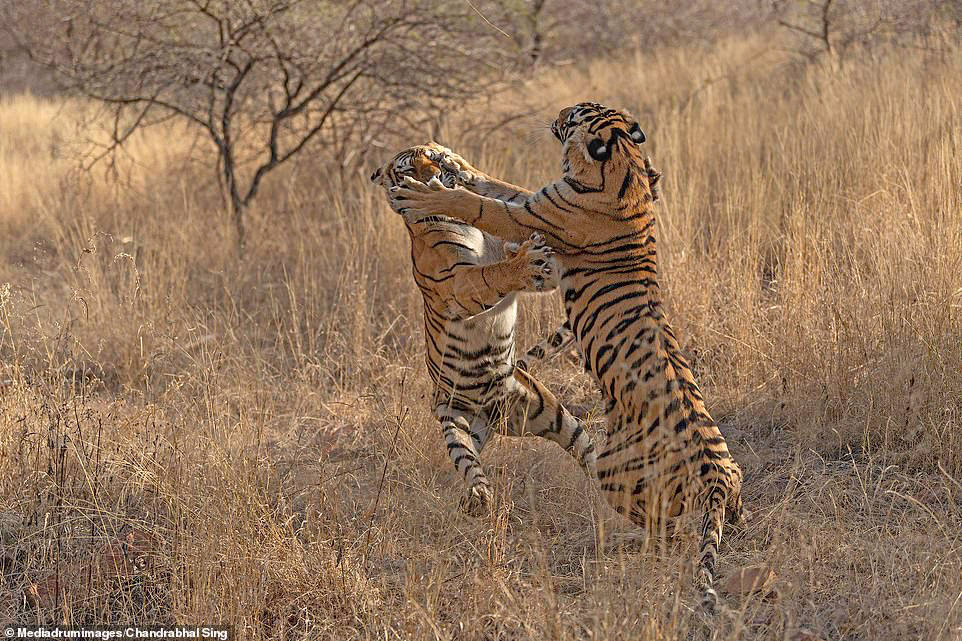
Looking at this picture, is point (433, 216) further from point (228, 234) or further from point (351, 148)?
point (351, 148)

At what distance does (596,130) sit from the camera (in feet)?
11.9

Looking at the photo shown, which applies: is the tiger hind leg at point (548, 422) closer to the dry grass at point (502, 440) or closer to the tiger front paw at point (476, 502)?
the dry grass at point (502, 440)

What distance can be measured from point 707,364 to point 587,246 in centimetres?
170

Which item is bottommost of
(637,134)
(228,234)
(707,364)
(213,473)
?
(213,473)

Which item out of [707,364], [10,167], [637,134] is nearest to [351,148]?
[10,167]

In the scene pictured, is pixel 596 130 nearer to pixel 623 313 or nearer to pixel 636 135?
pixel 636 135

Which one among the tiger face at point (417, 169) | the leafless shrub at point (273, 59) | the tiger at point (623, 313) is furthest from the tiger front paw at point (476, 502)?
the leafless shrub at point (273, 59)

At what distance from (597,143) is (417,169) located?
853 mm

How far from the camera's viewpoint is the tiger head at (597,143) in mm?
3604

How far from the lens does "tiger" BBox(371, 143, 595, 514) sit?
3.92 meters

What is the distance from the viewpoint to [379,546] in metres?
3.54

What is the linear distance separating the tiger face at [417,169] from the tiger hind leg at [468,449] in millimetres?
946

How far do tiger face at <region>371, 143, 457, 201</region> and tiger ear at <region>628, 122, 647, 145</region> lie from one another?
73cm

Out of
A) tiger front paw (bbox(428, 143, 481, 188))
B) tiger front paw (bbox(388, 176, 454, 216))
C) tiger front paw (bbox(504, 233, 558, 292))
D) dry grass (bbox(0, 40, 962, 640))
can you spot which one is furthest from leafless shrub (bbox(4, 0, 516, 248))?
tiger front paw (bbox(504, 233, 558, 292))
